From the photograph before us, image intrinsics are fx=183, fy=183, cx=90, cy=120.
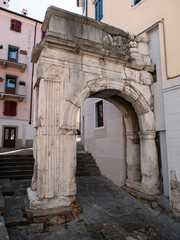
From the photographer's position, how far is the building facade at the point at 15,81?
43.7 ft

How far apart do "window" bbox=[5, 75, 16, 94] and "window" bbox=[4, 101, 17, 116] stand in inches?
32.7

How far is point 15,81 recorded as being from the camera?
555 inches

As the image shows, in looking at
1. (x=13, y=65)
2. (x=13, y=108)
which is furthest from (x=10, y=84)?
(x=13, y=108)

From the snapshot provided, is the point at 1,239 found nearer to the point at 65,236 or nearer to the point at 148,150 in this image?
the point at 65,236

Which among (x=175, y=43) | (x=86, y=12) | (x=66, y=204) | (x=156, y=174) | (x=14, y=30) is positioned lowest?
(x=66, y=204)

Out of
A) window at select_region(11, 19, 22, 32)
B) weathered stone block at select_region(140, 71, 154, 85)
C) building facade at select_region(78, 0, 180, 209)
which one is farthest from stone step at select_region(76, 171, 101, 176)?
window at select_region(11, 19, 22, 32)

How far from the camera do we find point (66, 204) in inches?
140

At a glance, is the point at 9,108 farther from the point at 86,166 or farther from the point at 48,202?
the point at 48,202

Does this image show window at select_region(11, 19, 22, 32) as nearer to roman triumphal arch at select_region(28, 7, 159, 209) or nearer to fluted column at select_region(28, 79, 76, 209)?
roman triumphal arch at select_region(28, 7, 159, 209)

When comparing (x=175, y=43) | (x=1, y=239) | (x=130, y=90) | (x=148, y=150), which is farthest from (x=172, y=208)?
(x=175, y=43)

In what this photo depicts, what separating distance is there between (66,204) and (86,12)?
28.6ft

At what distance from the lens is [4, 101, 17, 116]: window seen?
13295mm

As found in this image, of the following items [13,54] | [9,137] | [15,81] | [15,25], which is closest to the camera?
[9,137]

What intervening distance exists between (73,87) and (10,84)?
11612 millimetres
